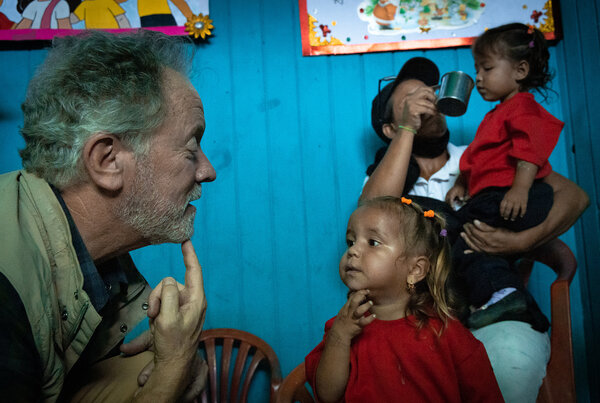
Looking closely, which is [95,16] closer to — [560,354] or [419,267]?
[419,267]

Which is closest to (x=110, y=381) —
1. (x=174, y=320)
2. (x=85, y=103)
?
(x=174, y=320)

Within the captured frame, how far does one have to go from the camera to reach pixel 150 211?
1098mm

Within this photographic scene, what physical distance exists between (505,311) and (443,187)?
0.60 m

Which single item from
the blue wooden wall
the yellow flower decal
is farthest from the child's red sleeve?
the yellow flower decal

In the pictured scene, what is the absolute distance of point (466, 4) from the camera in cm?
232

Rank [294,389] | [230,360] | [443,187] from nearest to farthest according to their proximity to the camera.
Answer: [294,389]
[443,187]
[230,360]

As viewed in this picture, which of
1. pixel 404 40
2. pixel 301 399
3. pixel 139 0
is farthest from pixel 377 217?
pixel 139 0

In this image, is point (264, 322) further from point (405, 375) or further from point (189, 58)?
point (189, 58)

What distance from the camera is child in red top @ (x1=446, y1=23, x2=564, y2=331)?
147 centimetres

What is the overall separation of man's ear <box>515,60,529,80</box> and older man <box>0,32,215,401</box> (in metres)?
1.24

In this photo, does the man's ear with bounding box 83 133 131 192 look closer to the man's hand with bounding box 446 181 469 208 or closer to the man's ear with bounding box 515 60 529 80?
the man's hand with bounding box 446 181 469 208

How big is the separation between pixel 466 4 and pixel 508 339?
168 cm

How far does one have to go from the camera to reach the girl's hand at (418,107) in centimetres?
169

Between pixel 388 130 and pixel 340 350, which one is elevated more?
pixel 388 130
